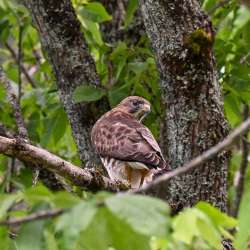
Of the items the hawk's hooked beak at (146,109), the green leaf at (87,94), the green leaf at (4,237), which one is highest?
the green leaf at (4,237)

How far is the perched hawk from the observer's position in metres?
5.72

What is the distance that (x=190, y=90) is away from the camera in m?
4.27

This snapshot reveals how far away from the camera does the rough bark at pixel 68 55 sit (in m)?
5.21

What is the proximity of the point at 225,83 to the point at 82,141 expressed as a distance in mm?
1049

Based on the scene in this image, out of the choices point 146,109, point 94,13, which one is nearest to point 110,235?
point 94,13

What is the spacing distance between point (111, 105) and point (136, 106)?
114 centimetres

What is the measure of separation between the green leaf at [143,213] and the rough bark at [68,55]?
130 inches

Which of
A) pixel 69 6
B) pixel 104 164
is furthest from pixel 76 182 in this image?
pixel 104 164

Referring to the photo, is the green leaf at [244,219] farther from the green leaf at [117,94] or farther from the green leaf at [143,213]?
the green leaf at [117,94]

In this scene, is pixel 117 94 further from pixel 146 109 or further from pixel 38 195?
pixel 38 195

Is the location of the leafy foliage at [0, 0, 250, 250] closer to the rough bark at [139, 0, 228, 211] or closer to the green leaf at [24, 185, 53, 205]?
the green leaf at [24, 185, 53, 205]

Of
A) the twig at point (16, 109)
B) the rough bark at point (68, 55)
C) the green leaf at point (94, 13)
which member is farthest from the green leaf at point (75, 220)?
the green leaf at point (94, 13)

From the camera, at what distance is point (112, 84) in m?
5.55

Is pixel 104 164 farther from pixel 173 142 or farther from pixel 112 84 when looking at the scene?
pixel 173 142
